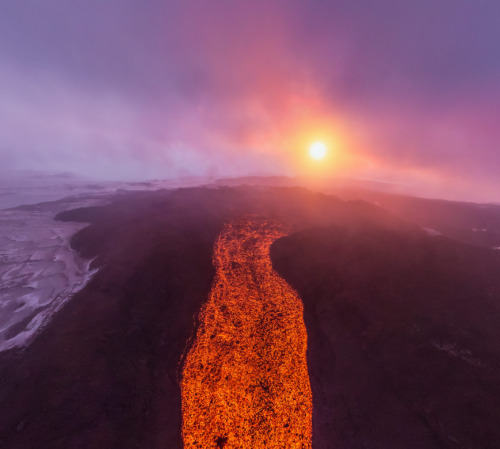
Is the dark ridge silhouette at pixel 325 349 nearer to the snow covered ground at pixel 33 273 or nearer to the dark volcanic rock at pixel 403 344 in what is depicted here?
the dark volcanic rock at pixel 403 344

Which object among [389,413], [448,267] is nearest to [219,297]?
[389,413]

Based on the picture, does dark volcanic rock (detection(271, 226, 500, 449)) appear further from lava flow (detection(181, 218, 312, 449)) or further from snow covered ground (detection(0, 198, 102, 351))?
snow covered ground (detection(0, 198, 102, 351))

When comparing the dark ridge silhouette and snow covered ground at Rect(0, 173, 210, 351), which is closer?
the dark ridge silhouette

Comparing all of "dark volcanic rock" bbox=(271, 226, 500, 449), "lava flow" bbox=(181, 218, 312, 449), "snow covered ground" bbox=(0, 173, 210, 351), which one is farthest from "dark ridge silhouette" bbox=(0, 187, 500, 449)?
"snow covered ground" bbox=(0, 173, 210, 351)

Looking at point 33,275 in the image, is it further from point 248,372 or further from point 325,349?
point 325,349

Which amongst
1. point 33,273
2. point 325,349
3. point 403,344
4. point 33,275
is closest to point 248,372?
point 325,349

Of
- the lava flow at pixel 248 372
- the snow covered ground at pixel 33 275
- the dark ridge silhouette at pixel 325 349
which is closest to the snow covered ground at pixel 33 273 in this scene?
the snow covered ground at pixel 33 275

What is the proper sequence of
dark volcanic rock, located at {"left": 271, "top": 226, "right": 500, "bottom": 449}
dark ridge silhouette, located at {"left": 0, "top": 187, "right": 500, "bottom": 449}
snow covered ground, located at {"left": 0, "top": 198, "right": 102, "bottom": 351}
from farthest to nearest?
snow covered ground, located at {"left": 0, "top": 198, "right": 102, "bottom": 351} < dark volcanic rock, located at {"left": 271, "top": 226, "right": 500, "bottom": 449} < dark ridge silhouette, located at {"left": 0, "top": 187, "right": 500, "bottom": 449}
